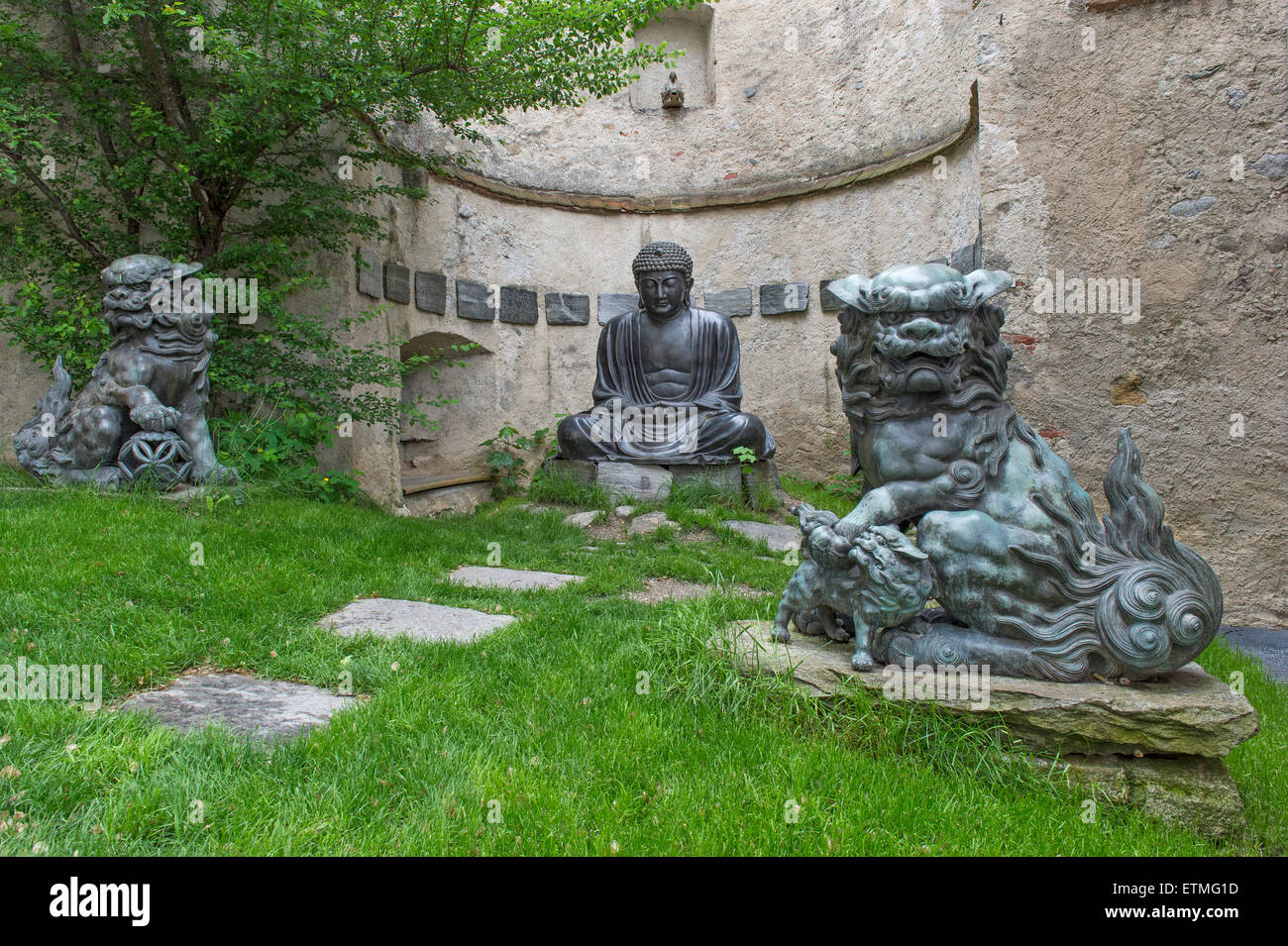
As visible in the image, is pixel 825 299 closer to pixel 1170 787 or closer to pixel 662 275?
pixel 662 275

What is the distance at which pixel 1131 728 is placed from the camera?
2400 mm

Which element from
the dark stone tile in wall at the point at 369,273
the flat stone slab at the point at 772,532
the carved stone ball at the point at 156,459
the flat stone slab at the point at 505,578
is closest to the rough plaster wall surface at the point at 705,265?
the dark stone tile in wall at the point at 369,273

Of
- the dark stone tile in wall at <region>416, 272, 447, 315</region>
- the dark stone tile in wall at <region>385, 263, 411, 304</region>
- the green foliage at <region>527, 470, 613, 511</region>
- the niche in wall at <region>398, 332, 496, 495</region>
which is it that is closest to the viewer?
the green foliage at <region>527, 470, 613, 511</region>

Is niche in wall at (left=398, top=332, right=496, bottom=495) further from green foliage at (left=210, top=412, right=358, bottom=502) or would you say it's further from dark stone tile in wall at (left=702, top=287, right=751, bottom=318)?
dark stone tile in wall at (left=702, top=287, right=751, bottom=318)

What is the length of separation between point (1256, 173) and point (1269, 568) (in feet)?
8.40

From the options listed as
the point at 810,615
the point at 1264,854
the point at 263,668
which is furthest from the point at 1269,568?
the point at 263,668

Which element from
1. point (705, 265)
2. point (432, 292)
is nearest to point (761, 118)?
point (705, 265)

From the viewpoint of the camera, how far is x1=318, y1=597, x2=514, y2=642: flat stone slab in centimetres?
350

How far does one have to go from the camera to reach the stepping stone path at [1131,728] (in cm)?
237

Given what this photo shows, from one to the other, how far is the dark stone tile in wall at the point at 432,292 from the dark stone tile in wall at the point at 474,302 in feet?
0.72

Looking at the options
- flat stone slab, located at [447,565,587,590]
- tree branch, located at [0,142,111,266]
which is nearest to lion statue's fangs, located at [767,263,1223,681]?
flat stone slab, located at [447,565,587,590]

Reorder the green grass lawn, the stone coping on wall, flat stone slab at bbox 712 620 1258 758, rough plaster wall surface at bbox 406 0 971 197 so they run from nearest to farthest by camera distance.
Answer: the green grass lawn → flat stone slab at bbox 712 620 1258 758 → the stone coping on wall → rough plaster wall surface at bbox 406 0 971 197

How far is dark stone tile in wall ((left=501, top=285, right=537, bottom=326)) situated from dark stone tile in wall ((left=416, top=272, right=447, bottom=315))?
0.80m

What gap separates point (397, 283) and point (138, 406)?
3506 mm
